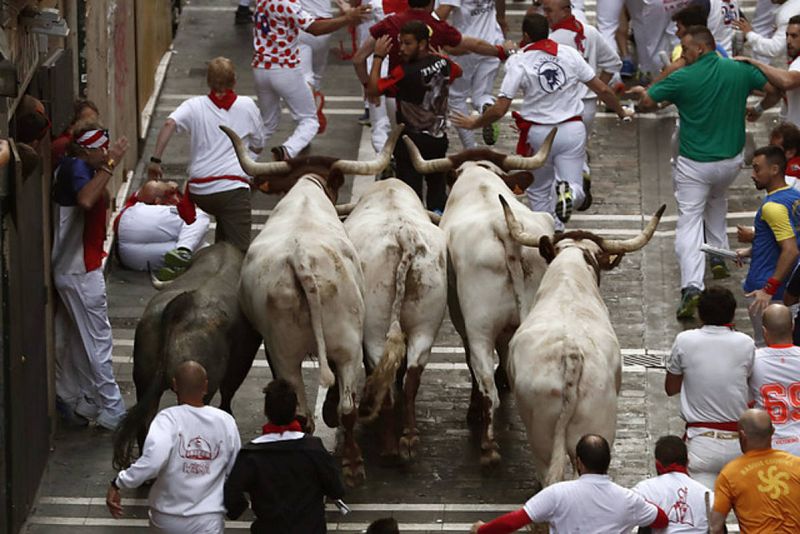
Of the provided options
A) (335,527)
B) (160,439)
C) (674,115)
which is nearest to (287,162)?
(335,527)

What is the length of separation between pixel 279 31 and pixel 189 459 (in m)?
9.12

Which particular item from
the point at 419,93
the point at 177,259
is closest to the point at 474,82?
the point at 419,93

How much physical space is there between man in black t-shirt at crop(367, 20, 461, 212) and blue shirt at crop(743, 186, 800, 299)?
3910 mm

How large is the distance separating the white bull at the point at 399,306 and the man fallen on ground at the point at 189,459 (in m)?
2.81

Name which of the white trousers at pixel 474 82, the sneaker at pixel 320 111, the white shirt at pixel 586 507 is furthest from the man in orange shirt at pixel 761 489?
the sneaker at pixel 320 111

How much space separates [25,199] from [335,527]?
332 cm

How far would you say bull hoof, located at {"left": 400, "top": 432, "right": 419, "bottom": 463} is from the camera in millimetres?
15453

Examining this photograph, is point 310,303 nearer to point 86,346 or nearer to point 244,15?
point 86,346

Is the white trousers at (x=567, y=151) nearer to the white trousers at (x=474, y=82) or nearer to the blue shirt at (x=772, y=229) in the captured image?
the white trousers at (x=474, y=82)

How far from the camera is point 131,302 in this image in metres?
18.8

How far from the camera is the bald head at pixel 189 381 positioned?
12344 mm

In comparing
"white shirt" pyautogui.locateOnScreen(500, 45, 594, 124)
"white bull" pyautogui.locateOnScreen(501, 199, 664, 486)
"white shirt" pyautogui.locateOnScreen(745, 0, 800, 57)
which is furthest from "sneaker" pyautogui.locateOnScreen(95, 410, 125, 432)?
"white shirt" pyautogui.locateOnScreen(745, 0, 800, 57)

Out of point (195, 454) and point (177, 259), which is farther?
point (177, 259)

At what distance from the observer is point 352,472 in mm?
15109
